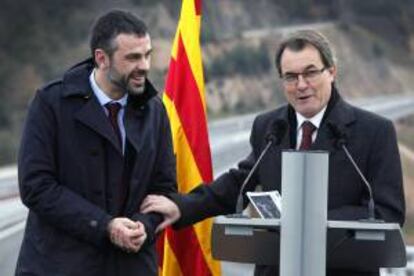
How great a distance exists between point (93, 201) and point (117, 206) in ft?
0.33

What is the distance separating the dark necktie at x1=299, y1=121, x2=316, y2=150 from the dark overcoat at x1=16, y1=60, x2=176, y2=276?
0.63m

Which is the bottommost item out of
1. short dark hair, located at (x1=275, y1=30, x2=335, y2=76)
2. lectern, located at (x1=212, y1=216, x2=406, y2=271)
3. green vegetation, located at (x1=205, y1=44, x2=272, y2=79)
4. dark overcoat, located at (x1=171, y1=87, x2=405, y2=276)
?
green vegetation, located at (x1=205, y1=44, x2=272, y2=79)

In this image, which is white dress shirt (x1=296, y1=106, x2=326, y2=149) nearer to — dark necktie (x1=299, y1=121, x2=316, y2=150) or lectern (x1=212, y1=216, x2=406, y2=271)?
dark necktie (x1=299, y1=121, x2=316, y2=150)

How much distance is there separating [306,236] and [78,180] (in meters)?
1.31

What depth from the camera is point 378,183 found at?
12.7ft

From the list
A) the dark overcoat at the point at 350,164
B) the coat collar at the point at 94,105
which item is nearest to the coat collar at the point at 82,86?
the coat collar at the point at 94,105

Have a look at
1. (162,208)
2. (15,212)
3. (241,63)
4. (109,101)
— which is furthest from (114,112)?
(241,63)

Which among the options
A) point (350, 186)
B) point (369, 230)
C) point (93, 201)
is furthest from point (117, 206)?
point (369, 230)

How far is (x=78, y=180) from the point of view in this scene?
4.07 m

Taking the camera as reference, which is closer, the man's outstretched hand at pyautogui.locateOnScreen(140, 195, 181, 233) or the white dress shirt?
the white dress shirt

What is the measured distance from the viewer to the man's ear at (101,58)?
4.09m

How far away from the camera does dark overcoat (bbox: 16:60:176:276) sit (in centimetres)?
401

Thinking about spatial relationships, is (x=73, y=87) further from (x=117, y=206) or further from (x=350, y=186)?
(x=350, y=186)

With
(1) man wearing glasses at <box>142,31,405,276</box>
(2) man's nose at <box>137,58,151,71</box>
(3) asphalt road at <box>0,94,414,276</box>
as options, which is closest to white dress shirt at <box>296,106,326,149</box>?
(1) man wearing glasses at <box>142,31,405,276</box>
